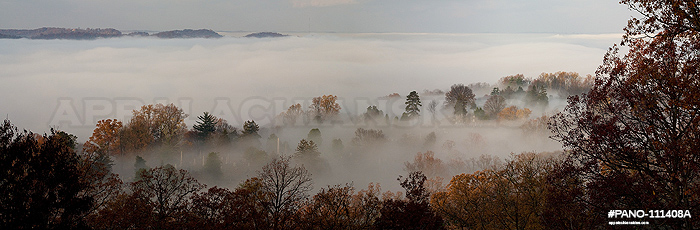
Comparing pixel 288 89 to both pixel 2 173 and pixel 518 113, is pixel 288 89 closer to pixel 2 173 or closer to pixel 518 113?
pixel 518 113

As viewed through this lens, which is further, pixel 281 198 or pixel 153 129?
pixel 153 129

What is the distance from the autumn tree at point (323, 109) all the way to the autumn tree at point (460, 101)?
2110 centimetres

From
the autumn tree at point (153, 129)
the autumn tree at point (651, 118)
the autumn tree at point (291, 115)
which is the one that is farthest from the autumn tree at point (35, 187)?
the autumn tree at point (291, 115)

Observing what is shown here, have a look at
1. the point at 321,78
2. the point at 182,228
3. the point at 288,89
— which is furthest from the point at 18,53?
the point at 182,228

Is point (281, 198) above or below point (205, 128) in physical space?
below

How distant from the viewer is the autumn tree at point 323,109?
7638cm

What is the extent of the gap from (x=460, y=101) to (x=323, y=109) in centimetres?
2445

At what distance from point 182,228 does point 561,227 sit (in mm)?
11220

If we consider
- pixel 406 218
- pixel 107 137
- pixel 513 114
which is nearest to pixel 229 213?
pixel 406 218

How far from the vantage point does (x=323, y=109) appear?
77.4m

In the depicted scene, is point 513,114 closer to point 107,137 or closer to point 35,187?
point 107,137

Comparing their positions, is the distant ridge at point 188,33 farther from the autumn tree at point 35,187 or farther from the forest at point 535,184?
the autumn tree at point 35,187

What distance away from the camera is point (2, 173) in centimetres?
1019

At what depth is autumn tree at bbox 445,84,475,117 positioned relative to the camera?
253 ft
